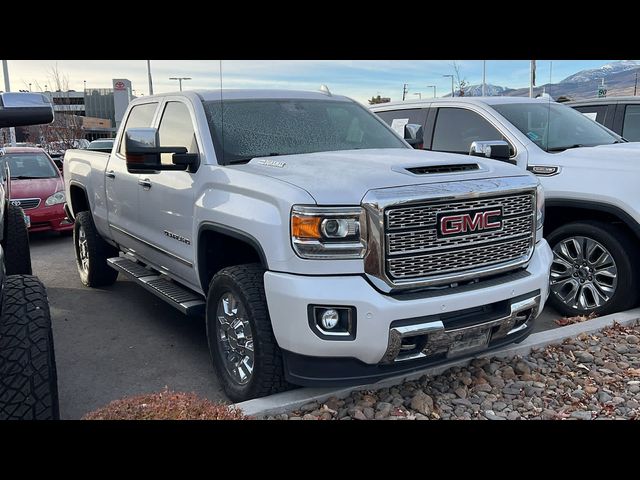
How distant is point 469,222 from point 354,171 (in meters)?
0.72

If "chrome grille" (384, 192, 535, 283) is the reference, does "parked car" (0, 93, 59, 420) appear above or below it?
below

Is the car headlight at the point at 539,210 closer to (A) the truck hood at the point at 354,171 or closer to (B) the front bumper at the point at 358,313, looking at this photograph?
(A) the truck hood at the point at 354,171

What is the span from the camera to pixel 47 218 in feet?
32.2

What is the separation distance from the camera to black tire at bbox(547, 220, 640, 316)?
4906 mm

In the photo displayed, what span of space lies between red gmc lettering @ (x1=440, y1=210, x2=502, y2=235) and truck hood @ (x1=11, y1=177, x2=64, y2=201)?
27.6 feet

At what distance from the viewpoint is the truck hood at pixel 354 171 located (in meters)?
3.21

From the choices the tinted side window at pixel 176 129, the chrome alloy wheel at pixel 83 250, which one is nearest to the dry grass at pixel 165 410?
the tinted side window at pixel 176 129


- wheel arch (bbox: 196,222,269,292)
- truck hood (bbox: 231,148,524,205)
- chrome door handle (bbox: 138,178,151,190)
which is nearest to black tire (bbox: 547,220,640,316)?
truck hood (bbox: 231,148,524,205)

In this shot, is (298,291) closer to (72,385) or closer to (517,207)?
(517,207)

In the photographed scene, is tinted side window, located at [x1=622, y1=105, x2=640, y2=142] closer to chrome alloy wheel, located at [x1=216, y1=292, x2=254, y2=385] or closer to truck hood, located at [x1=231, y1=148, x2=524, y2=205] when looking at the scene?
truck hood, located at [x1=231, y1=148, x2=524, y2=205]

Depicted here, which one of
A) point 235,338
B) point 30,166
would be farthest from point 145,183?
point 30,166

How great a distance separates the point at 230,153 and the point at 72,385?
6.51 ft

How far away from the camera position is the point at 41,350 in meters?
2.77

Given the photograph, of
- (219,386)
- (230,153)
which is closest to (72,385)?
(219,386)
